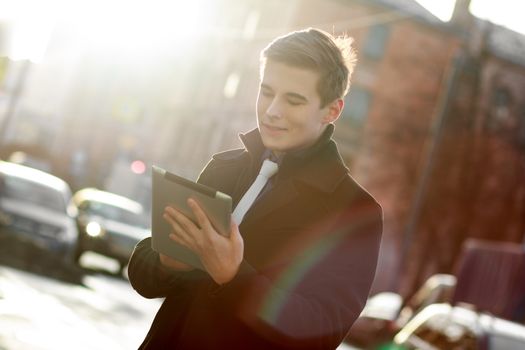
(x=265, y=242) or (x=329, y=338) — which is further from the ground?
(x=265, y=242)

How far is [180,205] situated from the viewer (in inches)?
104

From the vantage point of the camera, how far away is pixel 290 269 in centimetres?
263

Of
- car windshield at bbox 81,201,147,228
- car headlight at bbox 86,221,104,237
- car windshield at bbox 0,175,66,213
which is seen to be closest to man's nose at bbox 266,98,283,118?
car windshield at bbox 0,175,66,213

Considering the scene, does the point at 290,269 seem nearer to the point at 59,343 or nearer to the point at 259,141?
the point at 259,141

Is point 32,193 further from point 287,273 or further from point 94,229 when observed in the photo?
point 287,273

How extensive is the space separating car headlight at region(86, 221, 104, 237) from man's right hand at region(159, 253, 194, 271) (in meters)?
18.2

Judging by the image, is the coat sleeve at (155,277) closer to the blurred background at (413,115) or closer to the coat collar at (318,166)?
the coat collar at (318,166)

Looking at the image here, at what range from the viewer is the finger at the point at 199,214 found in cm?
251

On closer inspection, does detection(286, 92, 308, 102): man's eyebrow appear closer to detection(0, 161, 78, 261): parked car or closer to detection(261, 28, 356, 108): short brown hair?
detection(261, 28, 356, 108): short brown hair

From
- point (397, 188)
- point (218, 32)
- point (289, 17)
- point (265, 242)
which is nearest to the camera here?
point (265, 242)

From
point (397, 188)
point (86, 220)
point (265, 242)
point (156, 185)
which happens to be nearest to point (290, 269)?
point (265, 242)

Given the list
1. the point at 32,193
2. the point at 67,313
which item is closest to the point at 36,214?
the point at 32,193

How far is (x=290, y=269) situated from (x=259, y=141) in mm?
507

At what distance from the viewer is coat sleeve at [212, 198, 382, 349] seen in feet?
8.11
